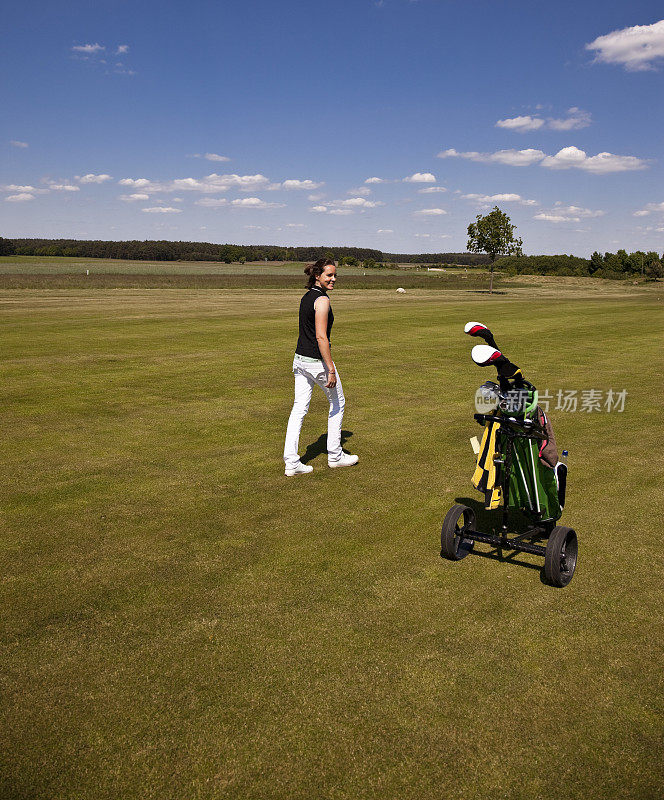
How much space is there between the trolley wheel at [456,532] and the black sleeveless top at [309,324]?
9.61ft

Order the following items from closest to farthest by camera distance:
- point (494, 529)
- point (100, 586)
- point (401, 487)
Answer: point (100, 586), point (494, 529), point (401, 487)

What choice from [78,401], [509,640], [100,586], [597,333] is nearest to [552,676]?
[509,640]

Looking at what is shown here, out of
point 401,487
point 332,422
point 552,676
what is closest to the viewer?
point 552,676

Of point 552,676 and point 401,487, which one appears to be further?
point 401,487

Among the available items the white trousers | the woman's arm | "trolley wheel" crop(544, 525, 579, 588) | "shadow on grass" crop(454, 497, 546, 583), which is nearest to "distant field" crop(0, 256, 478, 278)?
the white trousers

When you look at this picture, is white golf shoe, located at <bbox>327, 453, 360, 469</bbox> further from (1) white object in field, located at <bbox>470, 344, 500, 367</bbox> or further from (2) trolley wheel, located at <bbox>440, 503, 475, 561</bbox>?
(1) white object in field, located at <bbox>470, 344, 500, 367</bbox>

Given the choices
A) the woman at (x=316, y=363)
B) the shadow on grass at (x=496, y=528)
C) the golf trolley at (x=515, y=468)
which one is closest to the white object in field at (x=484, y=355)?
the golf trolley at (x=515, y=468)

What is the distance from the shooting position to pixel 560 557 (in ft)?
17.0

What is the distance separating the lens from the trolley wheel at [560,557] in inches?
203

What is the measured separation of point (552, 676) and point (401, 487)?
3814mm

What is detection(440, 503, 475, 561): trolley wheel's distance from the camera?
5.61 metres

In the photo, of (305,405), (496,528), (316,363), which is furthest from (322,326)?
(496,528)

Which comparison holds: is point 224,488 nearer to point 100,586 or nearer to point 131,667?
point 100,586

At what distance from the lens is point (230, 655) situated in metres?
4.36
